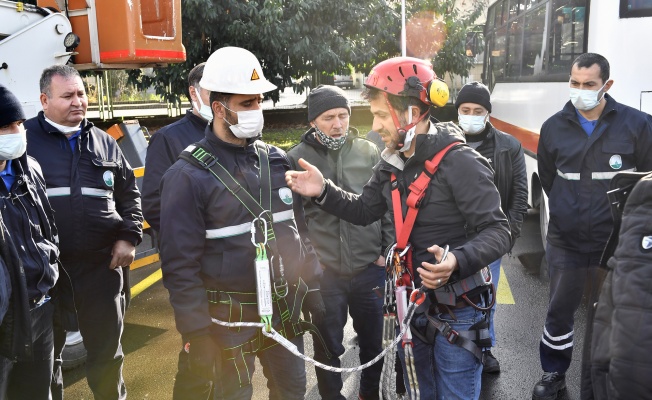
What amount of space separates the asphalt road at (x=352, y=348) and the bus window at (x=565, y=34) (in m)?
2.29

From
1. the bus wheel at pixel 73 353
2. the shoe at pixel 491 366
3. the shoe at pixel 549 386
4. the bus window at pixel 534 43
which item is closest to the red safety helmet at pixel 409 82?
the shoe at pixel 549 386

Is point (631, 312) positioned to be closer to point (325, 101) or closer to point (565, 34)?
point (325, 101)

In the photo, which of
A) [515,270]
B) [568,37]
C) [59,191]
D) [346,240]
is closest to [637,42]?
[568,37]

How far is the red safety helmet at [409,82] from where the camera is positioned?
261 cm

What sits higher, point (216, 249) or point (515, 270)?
point (216, 249)

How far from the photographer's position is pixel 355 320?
12.4 ft

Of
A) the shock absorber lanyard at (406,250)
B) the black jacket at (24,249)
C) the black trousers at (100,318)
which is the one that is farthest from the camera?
the black trousers at (100,318)

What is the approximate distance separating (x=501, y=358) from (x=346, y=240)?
1.84 m

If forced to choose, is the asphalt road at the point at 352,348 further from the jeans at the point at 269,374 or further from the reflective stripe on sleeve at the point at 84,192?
the reflective stripe on sleeve at the point at 84,192

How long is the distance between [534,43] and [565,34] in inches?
63.5

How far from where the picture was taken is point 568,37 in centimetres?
636

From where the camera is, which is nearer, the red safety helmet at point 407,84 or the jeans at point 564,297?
the red safety helmet at point 407,84

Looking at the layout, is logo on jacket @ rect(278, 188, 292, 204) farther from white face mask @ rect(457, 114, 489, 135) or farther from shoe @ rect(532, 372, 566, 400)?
shoe @ rect(532, 372, 566, 400)

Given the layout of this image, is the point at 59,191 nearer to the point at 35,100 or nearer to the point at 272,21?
the point at 35,100
